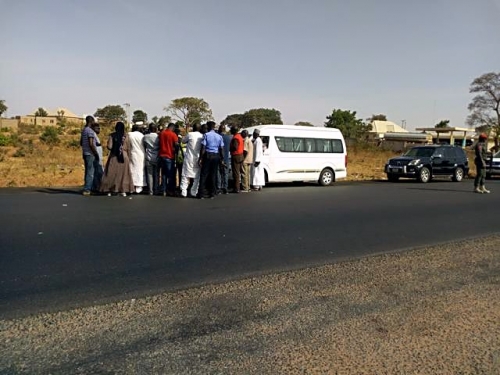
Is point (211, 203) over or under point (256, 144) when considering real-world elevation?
under

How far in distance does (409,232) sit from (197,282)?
15.0ft

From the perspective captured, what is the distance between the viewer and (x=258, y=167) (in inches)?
507

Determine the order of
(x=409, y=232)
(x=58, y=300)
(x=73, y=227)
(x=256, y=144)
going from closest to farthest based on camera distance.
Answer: (x=58, y=300) < (x=73, y=227) < (x=409, y=232) < (x=256, y=144)

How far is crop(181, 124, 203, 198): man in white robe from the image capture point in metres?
10.5

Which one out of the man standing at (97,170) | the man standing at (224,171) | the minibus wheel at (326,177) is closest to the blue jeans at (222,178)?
the man standing at (224,171)

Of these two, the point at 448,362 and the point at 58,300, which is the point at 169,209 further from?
the point at 448,362

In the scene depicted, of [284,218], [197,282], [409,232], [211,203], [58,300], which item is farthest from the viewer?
[211,203]

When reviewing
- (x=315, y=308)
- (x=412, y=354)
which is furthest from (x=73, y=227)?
(x=412, y=354)

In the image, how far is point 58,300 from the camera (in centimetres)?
376

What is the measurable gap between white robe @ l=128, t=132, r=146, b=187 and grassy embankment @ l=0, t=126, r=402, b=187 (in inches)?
143

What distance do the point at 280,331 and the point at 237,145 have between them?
8.45 metres

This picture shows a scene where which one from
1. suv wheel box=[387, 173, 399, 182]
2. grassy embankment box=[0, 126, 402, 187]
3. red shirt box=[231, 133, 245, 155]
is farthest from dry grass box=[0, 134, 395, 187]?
red shirt box=[231, 133, 245, 155]

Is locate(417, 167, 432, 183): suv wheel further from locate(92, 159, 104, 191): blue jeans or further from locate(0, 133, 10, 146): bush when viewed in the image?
locate(0, 133, 10, 146): bush

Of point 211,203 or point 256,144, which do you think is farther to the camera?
point 256,144
